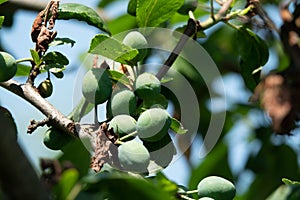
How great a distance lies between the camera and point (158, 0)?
153 cm

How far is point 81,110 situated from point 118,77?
3.9 inches

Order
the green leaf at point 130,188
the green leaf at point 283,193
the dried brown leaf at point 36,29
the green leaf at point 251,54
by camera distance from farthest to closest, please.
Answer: the green leaf at point 251,54, the dried brown leaf at point 36,29, the green leaf at point 283,193, the green leaf at point 130,188

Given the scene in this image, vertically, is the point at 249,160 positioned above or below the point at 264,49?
below

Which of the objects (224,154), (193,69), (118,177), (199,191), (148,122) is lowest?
(224,154)

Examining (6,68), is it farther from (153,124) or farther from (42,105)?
(153,124)

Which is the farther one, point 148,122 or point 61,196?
point 148,122

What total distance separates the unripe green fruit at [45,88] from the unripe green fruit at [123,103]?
0.12m

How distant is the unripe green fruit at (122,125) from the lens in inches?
47.1

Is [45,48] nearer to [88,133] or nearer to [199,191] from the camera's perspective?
[88,133]

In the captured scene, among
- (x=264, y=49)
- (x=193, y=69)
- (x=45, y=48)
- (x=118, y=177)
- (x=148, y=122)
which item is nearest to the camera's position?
(x=118, y=177)

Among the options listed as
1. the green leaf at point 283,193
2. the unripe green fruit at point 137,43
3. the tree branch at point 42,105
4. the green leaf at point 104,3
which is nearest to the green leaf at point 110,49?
the unripe green fruit at point 137,43

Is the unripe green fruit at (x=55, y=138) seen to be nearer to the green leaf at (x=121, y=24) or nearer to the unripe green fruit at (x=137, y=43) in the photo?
the unripe green fruit at (x=137, y=43)

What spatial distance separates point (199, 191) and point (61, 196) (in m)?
0.36

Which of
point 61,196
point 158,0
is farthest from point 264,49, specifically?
point 61,196
